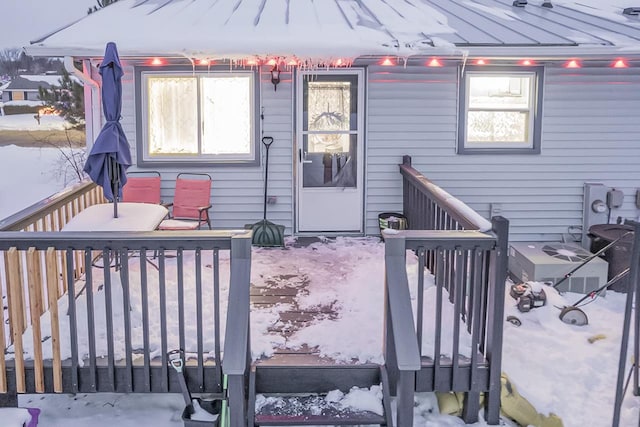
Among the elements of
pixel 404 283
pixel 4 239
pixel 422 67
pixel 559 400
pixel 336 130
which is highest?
pixel 422 67

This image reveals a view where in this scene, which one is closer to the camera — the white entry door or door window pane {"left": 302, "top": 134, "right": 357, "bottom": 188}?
the white entry door

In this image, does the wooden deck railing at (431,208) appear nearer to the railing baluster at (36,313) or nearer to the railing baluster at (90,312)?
the railing baluster at (90,312)

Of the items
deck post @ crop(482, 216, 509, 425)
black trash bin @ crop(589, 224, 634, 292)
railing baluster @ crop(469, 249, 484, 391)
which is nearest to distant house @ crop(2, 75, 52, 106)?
black trash bin @ crop(589, 224, 634, 292)

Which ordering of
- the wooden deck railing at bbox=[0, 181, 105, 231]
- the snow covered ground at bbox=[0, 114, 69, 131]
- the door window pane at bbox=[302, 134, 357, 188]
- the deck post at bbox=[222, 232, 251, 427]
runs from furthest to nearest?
1. the snow covered ground at bbox=[0, 114, 69, 131]
2. the door window pane at bbox=[302, 134, 357, 188]
3. the wooden deck railing at bbox=[0, 181, 105, 231]
4. the deck post at bbox=[222, 232, 251, 427]

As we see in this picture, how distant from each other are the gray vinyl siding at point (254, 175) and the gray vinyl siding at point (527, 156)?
959 millimetres

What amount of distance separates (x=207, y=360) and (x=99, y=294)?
4.97ft

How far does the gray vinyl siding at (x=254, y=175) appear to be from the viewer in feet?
25.2

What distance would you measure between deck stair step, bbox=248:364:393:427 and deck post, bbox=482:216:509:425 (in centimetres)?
70

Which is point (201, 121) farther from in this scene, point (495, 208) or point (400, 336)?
point (400, 336)

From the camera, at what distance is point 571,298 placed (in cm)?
681

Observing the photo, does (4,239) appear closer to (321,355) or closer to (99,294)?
(99,294)

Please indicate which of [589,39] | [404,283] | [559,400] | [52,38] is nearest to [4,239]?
[404,283]

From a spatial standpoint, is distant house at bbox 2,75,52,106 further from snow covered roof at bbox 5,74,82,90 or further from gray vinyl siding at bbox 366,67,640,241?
gray vinyl siding at bbox 366,67,640,241

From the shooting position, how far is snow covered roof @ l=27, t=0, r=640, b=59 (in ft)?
20.7
